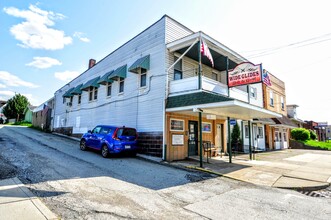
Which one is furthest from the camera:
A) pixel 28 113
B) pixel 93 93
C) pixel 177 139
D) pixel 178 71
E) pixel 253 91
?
pixel 28 113

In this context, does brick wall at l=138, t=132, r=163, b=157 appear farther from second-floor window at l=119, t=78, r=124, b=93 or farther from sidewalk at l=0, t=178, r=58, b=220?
sidewalk at l=0, t=178, r=58, b=220

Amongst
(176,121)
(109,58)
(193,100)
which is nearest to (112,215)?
(193,100)

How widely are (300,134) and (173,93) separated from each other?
27008mm

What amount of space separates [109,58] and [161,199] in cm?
1555

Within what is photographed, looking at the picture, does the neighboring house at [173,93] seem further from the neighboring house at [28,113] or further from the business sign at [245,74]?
the neighboring house at [28,113]

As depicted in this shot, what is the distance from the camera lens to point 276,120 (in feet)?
73.3

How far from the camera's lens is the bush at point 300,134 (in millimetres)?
29922

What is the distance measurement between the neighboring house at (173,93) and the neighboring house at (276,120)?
963 cm

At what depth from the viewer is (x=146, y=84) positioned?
13406 millimetres

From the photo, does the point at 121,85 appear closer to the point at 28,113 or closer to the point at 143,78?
the point at 143,78

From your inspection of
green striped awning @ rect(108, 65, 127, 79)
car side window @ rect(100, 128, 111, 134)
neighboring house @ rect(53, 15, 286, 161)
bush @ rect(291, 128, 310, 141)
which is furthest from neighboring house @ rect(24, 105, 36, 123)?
bush @ rect(291, 128, 310, 141)

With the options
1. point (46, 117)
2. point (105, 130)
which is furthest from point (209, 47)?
point (46, 117)

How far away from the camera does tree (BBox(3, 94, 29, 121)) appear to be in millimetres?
50375

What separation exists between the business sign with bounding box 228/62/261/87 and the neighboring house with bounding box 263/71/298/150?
1215cm
